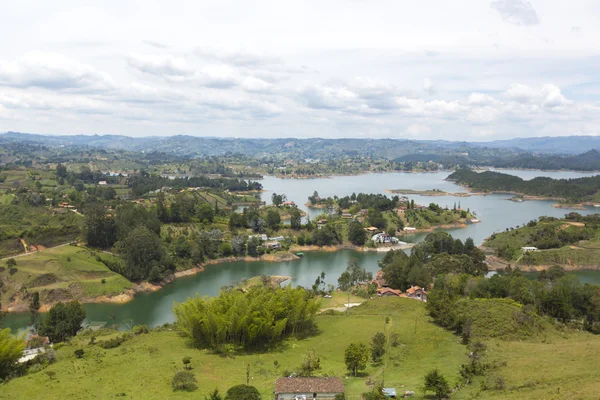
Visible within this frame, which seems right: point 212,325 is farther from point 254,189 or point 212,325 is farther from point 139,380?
point 254,189

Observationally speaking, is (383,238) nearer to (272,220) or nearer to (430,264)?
(272,220)

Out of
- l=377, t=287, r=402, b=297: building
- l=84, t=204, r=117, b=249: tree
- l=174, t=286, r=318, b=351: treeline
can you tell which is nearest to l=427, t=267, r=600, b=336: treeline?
l=377, t=287, r=402, b=297: building

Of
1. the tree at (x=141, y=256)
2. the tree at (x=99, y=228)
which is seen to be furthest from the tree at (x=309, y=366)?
the tree at (x=99, y=228)

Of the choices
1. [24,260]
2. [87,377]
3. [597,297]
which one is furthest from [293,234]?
[87,377]

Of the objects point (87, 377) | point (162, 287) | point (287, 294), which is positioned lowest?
point (162, 287)

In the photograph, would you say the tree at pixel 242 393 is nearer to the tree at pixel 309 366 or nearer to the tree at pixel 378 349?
the tree at pixel 309 366

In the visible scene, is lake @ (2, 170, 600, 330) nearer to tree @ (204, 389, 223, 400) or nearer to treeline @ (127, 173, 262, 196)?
treeline @ (127, 173, 262, 196)
